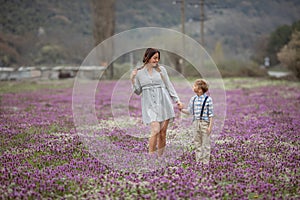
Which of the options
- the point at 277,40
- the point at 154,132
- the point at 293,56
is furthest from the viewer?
the point at 277,40

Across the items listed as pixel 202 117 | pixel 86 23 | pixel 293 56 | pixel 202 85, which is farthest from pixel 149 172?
pixel 86 23

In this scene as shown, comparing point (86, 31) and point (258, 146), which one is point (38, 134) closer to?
point (258, 146)

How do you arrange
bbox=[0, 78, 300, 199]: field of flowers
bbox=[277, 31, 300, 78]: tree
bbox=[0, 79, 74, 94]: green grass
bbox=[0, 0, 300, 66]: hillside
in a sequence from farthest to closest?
bbox=[0, 0, 300, 66]: hillside, bbox=[277, 31, 300, 78]: tree, bbox=[0, 79, 74, 94]: green grass, bbox=[0, 78, 300, 199]: field of flowers

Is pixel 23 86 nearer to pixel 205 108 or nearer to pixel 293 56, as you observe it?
pixel 293 56

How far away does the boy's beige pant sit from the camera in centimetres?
816

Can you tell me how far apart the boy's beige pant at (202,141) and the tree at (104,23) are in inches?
1959

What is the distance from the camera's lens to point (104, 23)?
2266 inches

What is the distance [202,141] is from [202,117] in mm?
513

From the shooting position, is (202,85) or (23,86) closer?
(202,85)

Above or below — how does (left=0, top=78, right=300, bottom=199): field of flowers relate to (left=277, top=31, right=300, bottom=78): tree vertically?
below

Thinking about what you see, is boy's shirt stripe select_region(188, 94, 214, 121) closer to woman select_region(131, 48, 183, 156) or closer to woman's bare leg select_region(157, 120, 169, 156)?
woman select_region(131, 48, 183, 156)

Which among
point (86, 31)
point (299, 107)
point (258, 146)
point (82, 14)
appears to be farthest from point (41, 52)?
point (258, 146)

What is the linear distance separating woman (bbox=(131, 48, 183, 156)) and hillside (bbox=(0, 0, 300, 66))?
49.1 metres

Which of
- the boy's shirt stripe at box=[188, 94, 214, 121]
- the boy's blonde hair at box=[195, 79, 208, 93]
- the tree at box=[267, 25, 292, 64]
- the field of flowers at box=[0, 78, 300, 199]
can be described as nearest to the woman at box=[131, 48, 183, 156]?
the boy's shirt stripe at box=[188, 94, 214, 121]
